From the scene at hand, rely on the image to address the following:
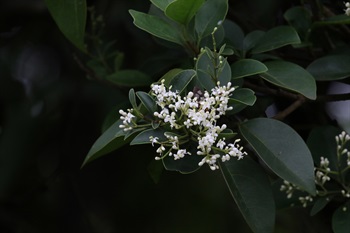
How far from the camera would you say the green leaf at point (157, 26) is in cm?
103

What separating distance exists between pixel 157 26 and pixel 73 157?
3.37 ft

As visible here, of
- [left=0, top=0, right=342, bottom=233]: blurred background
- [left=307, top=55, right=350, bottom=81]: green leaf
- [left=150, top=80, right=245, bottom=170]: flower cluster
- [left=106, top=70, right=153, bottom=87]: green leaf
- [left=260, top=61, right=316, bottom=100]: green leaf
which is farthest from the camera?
[left=0, top=0, right=342, bottom=233]: blurred background

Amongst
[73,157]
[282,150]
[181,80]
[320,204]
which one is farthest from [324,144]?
[73,157]

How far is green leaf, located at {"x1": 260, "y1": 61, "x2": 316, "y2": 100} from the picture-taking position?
3.32ft

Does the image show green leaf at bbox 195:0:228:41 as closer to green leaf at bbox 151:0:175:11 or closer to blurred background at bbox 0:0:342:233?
green leaf at bbox 151:0:175:11

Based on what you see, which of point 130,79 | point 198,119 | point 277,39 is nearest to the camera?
point 198,119

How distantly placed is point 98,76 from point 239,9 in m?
0.53

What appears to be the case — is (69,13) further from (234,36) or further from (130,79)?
(234,36)

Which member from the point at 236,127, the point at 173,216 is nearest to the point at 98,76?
the point at 236,127

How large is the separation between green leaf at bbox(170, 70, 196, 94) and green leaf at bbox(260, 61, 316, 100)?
0.16 metres

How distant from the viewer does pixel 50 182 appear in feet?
6.62

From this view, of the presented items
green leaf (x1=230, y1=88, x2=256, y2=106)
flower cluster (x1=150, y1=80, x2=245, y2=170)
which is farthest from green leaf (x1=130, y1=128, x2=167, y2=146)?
green leaf (x1=230, y1=88, x2=256, y2=106)

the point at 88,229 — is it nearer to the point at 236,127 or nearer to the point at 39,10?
the point at 39,10

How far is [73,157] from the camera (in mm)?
2006
